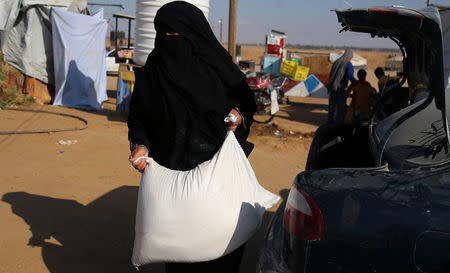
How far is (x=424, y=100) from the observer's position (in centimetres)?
233

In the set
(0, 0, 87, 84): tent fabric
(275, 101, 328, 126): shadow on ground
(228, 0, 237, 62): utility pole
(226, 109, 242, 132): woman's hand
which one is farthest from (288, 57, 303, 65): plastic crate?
(226, 109, 242, 132): woman's hand

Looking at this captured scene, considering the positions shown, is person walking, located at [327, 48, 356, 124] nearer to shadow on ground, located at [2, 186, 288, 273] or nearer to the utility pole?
the utility pole

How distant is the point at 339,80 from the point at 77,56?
A: 259 inches

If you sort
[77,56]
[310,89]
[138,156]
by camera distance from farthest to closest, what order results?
[310,89] → [77,56] → [138,156]

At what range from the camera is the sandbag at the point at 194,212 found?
2338 millimetres

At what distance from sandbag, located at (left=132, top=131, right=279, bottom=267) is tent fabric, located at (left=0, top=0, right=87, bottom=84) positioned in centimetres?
972

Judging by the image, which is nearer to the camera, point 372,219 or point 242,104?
point 372,219

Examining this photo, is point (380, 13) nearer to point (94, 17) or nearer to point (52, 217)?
point (52, 217)

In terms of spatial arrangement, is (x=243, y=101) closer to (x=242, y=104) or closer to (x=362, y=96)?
(x=242, y=104)

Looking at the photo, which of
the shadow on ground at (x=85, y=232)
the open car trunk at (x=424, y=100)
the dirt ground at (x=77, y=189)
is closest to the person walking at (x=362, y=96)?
the dirt ground at (x=77, y=189)

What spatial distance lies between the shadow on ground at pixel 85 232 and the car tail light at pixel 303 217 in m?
1.64

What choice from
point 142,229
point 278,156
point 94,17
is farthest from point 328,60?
point 142,229

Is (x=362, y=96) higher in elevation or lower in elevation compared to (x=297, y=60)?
lower

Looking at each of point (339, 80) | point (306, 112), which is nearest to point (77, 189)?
point (339, 80)
